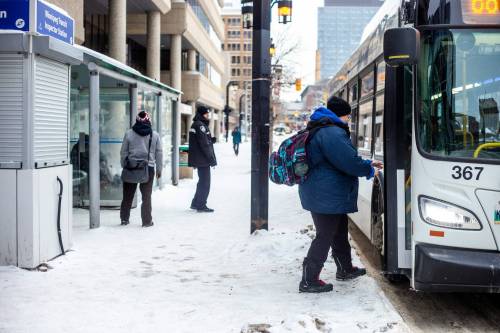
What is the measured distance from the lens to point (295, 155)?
5656 millimetres

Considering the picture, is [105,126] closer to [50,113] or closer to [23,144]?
[50,113]

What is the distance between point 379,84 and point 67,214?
154 inches

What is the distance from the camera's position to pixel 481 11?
5.01 meters

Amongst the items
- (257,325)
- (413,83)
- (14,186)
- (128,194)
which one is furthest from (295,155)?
(128,194)

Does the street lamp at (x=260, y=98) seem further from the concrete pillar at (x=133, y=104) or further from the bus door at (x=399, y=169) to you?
the concrete pillar at (x=133, y=104)

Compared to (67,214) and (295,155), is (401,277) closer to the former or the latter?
(295,155)

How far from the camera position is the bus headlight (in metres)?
4.82

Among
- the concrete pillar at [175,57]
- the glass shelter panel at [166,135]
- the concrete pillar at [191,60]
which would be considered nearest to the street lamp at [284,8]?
the glass shelter panel at [166,135]

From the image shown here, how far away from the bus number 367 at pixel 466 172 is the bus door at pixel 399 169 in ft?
1.81

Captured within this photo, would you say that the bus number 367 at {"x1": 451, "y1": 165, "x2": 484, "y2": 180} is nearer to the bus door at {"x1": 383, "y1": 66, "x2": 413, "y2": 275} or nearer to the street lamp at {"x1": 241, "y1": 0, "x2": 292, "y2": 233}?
the bus door at {"x1": 383, "y1": 66, "x2": 413, "y2": 275}

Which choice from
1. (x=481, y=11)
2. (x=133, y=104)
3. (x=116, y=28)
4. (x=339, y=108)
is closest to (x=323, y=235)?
(x=339, y=108)

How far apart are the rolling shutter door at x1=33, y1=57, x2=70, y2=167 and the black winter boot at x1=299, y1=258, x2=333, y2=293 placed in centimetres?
304

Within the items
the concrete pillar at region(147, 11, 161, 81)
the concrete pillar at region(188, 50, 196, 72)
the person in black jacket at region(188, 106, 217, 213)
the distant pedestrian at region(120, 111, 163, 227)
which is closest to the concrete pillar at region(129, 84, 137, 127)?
the person in black jacket at region(188, 106, 217, 213)

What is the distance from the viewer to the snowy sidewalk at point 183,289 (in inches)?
192
